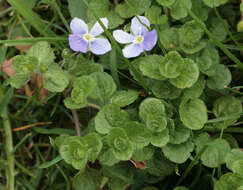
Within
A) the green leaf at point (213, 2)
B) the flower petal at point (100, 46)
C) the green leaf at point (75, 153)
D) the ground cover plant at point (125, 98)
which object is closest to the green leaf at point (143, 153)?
the ground cover plant at point (125, 98)

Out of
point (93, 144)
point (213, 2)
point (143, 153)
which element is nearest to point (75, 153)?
point (93, 144)

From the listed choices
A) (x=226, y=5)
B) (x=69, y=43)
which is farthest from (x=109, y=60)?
(x=226, y=5)

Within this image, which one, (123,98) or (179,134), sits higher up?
(123,98)

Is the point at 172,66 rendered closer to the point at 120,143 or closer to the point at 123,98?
the point at 123,98

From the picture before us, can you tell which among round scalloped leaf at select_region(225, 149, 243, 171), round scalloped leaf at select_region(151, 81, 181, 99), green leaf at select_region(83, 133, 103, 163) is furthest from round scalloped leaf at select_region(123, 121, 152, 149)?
round scalloped leaf at select_region(225, 149, 243, 171)

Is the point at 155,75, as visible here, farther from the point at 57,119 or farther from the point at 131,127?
the point at 57,119

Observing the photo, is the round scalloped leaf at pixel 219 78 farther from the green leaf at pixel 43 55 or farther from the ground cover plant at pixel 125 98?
the green leaf at pixel 43 55
